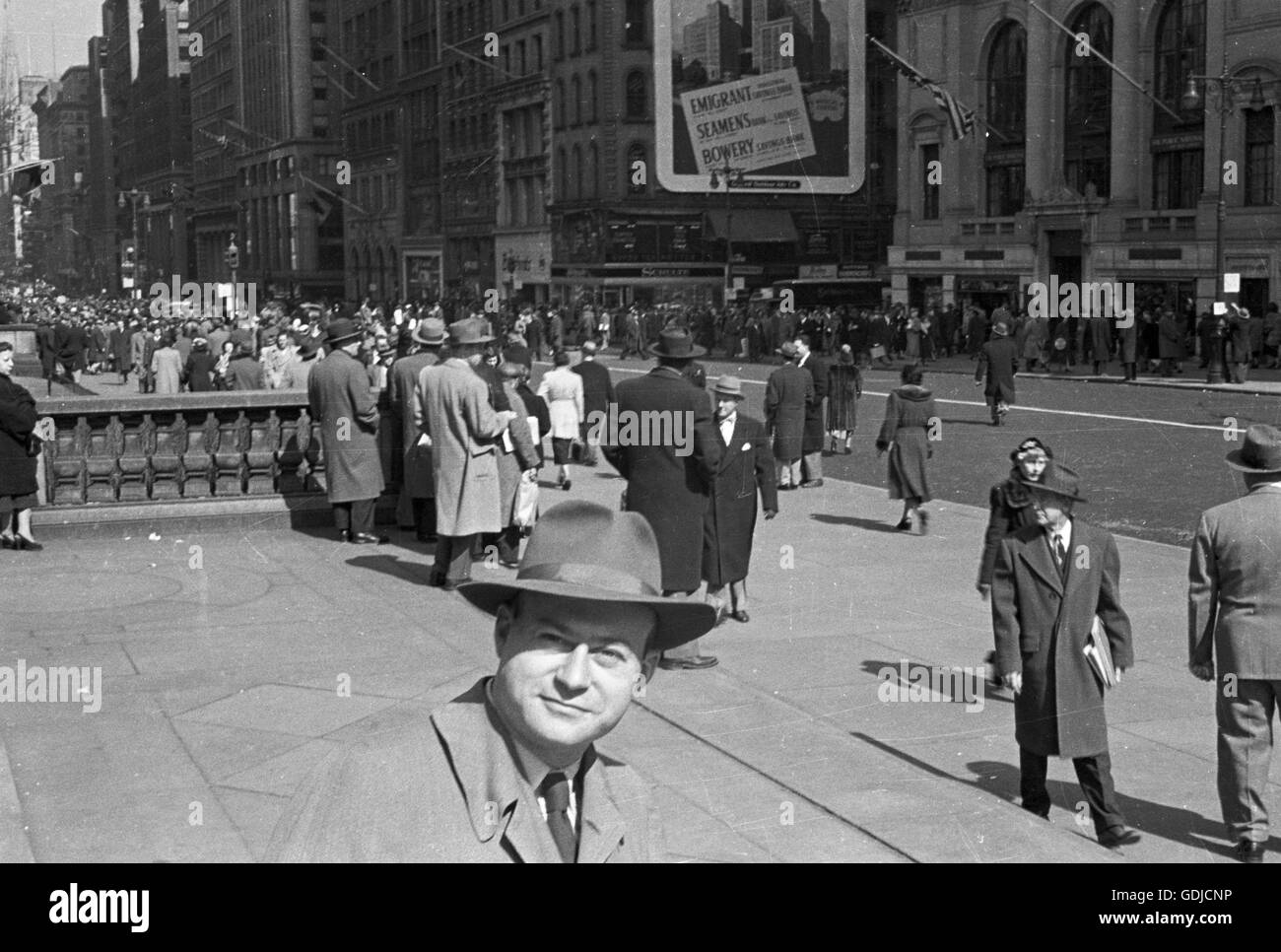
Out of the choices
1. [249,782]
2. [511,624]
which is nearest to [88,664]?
[249,782]

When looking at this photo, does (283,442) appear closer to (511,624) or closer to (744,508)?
(744,508)

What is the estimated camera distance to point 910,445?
14.7m

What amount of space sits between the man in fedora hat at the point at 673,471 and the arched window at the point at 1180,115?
38.9 m

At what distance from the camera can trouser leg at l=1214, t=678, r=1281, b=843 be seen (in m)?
6.31

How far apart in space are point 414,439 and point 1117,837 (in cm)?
769

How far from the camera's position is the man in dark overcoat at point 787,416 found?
17672 mm

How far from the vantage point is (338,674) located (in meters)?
8.64

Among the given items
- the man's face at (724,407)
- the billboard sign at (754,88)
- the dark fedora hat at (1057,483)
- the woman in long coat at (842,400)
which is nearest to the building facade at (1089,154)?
the billboard sign at (754,88)

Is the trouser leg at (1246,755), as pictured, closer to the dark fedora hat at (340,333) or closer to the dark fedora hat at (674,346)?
the dark fedora hat at (674,346)

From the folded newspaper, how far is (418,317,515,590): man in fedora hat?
5092 mm

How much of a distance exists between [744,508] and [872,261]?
68565 millimetres

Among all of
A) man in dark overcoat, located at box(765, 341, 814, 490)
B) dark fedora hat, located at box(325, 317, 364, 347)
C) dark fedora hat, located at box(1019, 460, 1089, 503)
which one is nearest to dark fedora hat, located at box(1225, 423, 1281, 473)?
dark fedora hat, located at box(1019, 460, 1089, 503)

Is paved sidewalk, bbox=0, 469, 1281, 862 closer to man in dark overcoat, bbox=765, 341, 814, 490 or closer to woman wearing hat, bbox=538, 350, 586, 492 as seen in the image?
man in dark overcoat, bbox=765, 341, 814, 490

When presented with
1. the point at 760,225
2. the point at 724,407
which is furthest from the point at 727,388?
the point at 760,225
